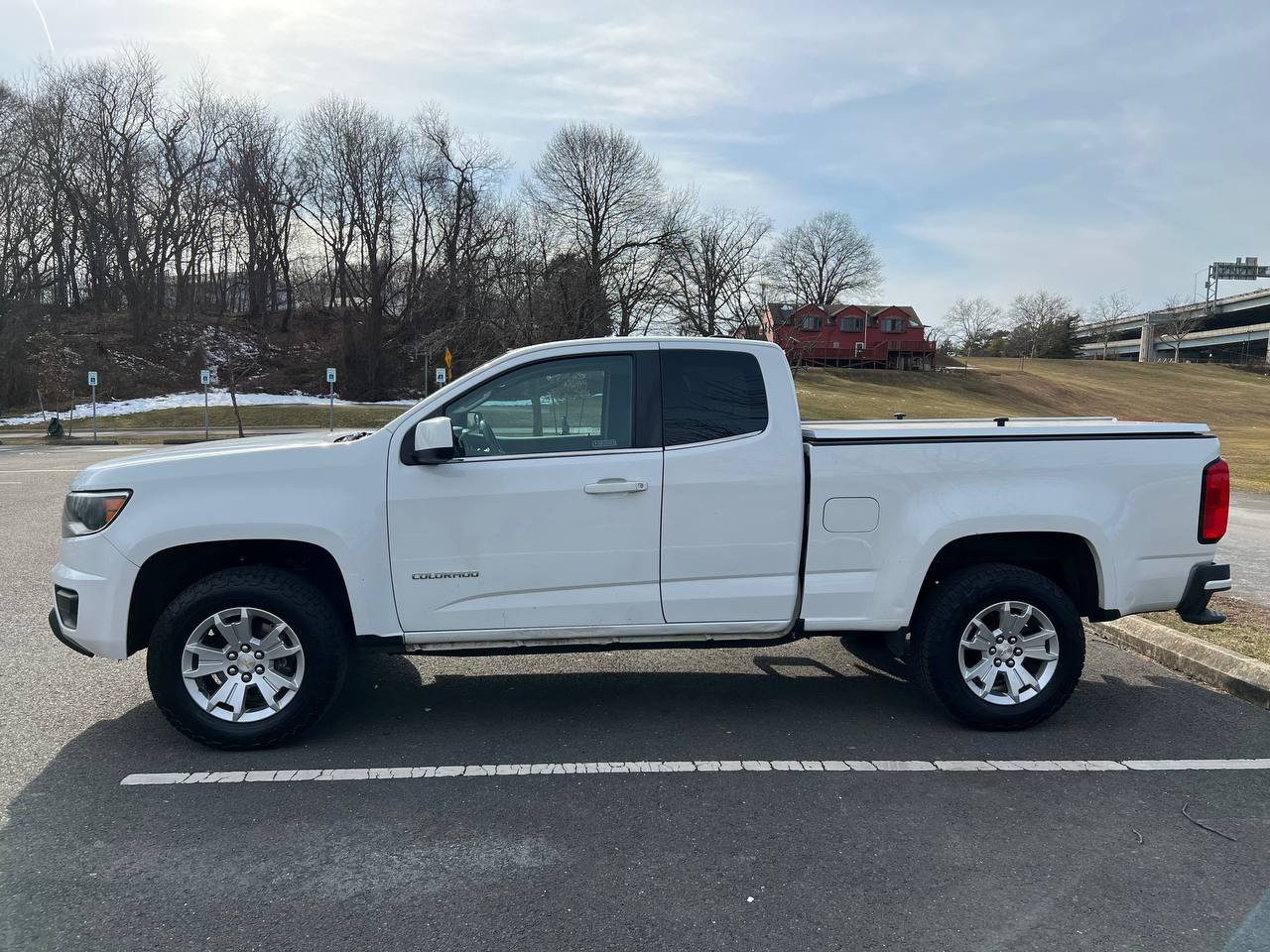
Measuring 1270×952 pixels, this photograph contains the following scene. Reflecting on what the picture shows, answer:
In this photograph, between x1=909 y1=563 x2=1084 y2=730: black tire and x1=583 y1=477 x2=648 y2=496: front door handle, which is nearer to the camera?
x1=583 y1=477 x2=648 y2=496: front door handle

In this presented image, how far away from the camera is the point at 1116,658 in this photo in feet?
19.0

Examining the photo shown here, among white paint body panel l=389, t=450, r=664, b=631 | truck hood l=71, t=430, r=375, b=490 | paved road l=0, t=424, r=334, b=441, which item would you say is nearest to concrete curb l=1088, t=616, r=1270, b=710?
white paint body panel l=389, t=450, r=664, b=631

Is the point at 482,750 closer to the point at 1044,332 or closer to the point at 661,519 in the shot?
the point at 661,519

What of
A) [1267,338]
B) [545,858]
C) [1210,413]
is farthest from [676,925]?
[1267,338]

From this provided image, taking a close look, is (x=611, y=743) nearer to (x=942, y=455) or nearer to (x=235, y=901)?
(x=235, y=901)

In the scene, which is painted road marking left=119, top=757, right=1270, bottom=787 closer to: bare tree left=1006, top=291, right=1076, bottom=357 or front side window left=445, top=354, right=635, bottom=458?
front side window left=445, top=354, right=635, bottom=458

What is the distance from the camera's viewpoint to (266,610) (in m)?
4.05

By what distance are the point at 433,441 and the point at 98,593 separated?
177 centimetres

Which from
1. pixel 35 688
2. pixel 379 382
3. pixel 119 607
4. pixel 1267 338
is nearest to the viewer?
pixel 119 607

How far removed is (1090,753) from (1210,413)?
72.2 meters

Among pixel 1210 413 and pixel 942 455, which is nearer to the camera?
pixel 942 455

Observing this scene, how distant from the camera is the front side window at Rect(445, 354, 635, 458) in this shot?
167 inches

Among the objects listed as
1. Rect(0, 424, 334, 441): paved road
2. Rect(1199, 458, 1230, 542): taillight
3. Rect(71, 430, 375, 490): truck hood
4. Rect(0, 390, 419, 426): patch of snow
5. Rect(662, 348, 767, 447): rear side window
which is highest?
Rect(662, 348, 767, 447): rear side window

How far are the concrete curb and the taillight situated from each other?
1149 mm
